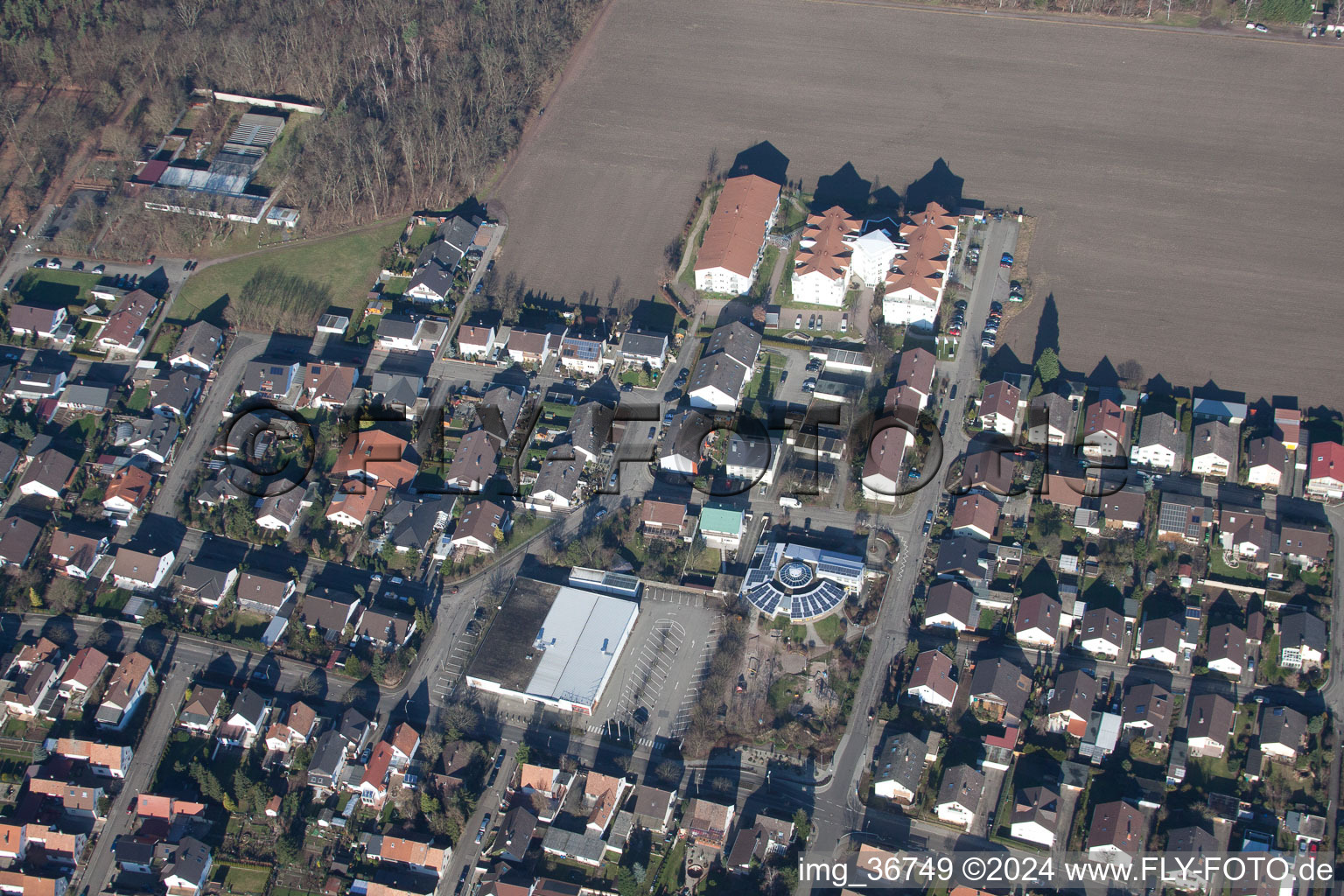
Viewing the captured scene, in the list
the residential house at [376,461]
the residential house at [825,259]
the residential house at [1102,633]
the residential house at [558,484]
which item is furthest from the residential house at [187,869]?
the residential house at [825,259]

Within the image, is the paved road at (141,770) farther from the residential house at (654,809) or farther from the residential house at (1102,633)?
the residential house at (1102,633)

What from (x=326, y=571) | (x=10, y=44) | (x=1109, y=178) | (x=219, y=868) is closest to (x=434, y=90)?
(x=10, y=44)

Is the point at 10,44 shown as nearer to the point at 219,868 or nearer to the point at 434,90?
the point at 434,90

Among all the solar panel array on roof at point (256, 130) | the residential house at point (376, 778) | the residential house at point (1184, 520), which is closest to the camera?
the residential house at point (376, 778)

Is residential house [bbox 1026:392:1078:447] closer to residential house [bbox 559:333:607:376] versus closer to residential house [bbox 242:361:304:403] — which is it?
residential house [bbox 559:333:607:376]

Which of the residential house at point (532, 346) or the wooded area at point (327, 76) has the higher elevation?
the wooded area at point (327, 76)

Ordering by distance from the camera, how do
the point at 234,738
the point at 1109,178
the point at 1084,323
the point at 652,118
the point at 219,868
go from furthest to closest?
the point at 652,118 < the point at 1109,178 < the point at 1084,323 < the point at 234,738 < the point at 219,868

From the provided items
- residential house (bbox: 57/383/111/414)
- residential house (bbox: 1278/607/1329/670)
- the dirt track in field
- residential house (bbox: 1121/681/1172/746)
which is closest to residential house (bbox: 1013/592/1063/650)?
residential house (bbox: 1121/681/1172/746)
